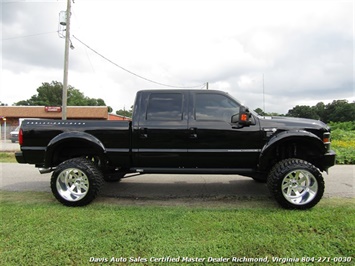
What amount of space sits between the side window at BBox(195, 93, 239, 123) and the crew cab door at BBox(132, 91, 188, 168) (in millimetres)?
264

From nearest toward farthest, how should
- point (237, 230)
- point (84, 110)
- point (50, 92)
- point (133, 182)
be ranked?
point (237, 230) < point (133, 182) < point (84, 110) < point (50, 92)

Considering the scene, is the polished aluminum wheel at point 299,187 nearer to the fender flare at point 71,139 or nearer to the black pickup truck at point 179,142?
the black pickup truck at point 179,142

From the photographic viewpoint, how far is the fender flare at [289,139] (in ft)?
13.7

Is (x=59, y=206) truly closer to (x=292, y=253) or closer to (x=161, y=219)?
(x=161, y=219)

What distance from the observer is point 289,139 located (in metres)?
4.21

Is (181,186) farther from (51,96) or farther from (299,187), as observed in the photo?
(51,96)

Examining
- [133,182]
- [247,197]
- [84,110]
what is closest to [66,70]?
[133,182]

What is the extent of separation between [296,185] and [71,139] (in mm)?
3876

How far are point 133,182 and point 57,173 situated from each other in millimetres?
2175

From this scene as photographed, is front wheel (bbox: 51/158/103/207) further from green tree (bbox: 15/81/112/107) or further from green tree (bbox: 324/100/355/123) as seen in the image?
green tree (bbox: 15/81/112/107)

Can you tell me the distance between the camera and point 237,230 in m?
3.24

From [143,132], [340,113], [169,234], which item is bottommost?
[169,234]

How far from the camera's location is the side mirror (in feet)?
13.1

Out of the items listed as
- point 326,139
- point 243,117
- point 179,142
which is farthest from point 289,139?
point 179,142
